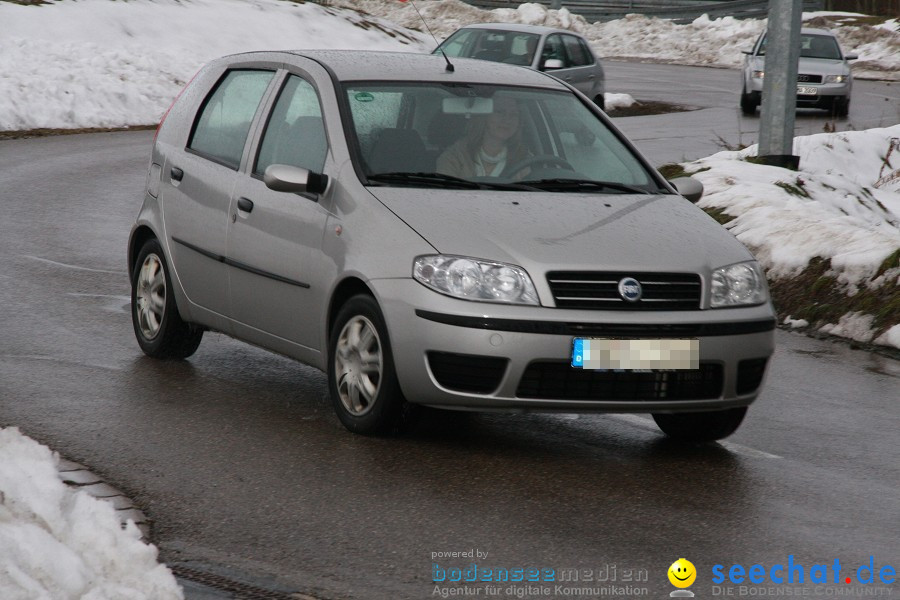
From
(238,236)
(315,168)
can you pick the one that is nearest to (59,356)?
(238,236)

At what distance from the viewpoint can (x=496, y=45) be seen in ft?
72.9

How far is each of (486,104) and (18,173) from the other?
425 inches

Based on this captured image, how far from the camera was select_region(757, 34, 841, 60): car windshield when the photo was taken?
3027 centimetres

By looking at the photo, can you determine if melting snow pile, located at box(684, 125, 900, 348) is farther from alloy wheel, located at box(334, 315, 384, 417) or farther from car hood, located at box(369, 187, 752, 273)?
alloy wheel, located at box(334, 315, 384, 417)

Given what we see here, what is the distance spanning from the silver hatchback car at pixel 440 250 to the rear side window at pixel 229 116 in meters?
0.02

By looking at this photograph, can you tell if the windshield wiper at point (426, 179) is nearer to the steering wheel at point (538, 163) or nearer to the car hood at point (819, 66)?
the steering wheel at point (538, 163)

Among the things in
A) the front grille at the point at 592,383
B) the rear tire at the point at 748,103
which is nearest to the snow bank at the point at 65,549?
the front grille at the point at 592,383

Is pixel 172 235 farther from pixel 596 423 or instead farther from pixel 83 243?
pixel 83 243

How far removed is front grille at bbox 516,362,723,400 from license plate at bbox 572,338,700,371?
0.03m

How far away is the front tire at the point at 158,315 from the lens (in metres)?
8.20

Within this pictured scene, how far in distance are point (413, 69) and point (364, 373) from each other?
1793 mm

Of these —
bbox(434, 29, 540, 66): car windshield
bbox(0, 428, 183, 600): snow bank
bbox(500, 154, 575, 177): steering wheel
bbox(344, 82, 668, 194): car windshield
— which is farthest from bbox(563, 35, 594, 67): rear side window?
bbox(0, 428, 183, 600): snow bank

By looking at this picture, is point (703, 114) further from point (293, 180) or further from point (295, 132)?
point (293, 180)

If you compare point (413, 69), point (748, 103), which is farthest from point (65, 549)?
point (748, 103)
